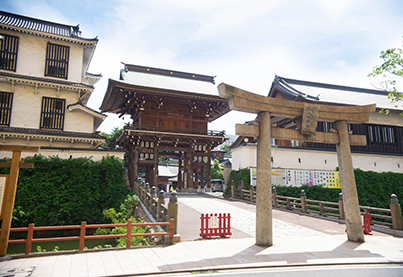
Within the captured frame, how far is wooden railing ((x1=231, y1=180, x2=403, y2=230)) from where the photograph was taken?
34.1ft

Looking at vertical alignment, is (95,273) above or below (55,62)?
below

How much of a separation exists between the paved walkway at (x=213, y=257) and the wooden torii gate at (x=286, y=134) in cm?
79

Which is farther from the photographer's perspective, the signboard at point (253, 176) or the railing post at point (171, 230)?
the signboard at point (253, 176)

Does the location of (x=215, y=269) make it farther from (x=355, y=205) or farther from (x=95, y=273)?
(x=355, y=205)

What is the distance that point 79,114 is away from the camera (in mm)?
19406

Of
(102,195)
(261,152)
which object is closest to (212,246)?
(261,152)

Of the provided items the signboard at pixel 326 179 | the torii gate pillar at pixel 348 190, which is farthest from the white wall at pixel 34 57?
the signboard at pixel 326 179

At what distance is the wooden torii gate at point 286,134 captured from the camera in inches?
311

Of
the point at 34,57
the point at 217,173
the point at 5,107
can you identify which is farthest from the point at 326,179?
the point at 217,173

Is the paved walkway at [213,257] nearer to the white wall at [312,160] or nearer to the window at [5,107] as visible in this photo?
the white wall at [312,160]

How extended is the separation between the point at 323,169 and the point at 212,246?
16.4 meters

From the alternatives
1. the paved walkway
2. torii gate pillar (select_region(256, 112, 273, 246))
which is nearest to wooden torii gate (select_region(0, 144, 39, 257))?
the paved walkway

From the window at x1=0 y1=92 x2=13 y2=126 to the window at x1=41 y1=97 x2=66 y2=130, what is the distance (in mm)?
2006

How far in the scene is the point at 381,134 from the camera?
22391mm
